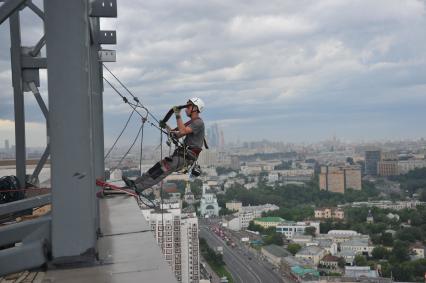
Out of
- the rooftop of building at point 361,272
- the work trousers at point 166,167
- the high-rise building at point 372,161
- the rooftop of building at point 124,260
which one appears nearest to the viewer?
the rooftop of building at point 124,260

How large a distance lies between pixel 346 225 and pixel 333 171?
20465 millimetres

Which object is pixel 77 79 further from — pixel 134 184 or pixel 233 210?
pixel 233 210

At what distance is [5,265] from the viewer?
2.10 metres

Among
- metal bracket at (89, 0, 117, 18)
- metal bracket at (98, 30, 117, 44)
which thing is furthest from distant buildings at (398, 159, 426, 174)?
metal bracket at (89, 0, 117, 18)

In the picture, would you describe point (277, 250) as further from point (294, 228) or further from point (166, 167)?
Answer: point (166, 167)

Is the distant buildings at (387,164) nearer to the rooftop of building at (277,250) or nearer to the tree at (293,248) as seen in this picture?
the tree at (293,248)

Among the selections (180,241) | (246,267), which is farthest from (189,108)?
(246,267)

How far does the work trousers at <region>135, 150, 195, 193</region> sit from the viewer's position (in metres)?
3.46

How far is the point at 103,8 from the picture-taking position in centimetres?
260

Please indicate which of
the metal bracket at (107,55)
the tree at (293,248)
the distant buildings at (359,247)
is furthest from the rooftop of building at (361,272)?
the metal bracket at (107,55)

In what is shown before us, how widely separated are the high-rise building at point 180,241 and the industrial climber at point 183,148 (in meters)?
14.1

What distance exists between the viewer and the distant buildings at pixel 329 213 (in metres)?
41.4

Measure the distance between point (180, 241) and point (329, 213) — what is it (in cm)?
2542

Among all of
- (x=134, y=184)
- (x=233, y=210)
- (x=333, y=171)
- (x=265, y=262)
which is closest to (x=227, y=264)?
(x=265, y=262)
